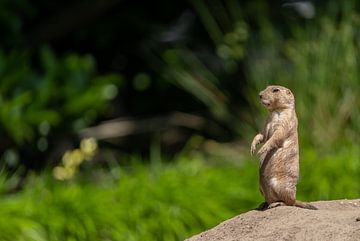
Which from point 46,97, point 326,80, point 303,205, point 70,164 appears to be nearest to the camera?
point 303,205

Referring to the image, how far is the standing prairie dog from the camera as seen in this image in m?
4.10

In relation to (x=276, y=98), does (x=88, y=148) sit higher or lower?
lower

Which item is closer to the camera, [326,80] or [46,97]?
[326,80]

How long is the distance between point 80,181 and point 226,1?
2.77m

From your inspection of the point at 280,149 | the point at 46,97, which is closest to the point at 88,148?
the point at 46,97

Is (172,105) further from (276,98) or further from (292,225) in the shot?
(292,225)

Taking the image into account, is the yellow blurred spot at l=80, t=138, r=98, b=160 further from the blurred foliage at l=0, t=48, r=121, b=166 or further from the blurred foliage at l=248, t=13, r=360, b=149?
the blurred foliage at l=248, t=13, r=360, b=149

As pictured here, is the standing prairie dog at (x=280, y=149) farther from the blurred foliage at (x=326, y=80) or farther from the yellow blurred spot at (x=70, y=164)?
the blurred foliage at (x=326, y=80)

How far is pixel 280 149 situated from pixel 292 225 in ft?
1.01

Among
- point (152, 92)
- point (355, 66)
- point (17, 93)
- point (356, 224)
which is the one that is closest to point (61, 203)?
point (17, 93)

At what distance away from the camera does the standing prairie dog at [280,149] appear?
13.5 ft

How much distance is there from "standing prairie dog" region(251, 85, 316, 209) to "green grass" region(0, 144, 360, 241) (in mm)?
2287

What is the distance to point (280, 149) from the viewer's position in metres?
4.12

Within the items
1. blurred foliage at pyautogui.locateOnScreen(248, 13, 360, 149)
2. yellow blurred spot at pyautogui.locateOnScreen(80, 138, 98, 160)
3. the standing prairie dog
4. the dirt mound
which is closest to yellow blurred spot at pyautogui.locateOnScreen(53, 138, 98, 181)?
yellow blurred spot at pyautogui.locateOnScreen(80, 138, 98, 160)
